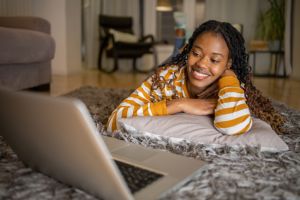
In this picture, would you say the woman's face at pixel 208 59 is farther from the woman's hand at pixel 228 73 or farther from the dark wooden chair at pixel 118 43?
the dark wooden chair at pixel 118 43

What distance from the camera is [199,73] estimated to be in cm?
108

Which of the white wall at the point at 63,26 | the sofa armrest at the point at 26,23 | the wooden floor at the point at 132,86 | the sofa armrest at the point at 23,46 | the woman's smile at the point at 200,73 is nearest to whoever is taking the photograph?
the woman's smile at the point at 200,73

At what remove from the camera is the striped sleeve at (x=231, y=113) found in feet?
3.26

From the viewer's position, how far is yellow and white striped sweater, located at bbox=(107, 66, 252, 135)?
1.00 metres

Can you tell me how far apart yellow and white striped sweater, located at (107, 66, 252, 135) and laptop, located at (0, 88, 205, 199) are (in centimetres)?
30

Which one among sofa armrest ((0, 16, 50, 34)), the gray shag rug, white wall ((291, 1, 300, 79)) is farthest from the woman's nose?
white wall ((291, 1, 300, 79))

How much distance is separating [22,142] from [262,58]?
14.8ft

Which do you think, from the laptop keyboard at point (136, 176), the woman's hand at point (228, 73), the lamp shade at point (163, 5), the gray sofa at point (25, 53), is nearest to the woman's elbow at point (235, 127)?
the woman's hand at point (228, 73)

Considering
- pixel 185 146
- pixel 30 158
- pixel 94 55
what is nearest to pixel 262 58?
pixel 94 55

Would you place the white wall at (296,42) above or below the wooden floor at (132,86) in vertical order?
above

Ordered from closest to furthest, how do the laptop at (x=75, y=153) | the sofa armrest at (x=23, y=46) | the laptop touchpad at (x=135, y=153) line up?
1. the laptop at (x=75, y=153)
2. the laptop touchpad at (x=135, y=153)
3. the sofa armrest at (x=23, y=46)

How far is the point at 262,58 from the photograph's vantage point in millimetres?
4652

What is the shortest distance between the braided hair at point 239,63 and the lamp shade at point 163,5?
4.11 meters

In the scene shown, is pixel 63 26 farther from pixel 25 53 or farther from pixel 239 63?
pixel 239 63
